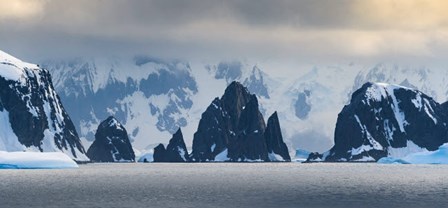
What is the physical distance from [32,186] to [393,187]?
74.2 metres

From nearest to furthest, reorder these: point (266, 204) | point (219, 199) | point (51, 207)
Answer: point (51, 207) → point (266, 204) → point (219, 199)

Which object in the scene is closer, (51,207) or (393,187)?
(51,207)

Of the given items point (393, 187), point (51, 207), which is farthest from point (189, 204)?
point (393, 187)

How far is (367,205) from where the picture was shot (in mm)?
142500

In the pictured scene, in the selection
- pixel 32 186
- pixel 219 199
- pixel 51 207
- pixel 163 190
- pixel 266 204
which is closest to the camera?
pixel 51 207

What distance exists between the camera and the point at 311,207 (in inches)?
5408

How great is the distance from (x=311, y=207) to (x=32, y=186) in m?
76.5

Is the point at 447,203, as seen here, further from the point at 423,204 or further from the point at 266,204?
the point at 266,204

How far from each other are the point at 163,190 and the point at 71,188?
19257mm

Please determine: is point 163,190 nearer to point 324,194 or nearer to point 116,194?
point 116,194

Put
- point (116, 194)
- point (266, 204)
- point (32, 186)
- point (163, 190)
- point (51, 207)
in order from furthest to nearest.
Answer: point (32, 186) < point (163, 190) < point (116, 194) < point (266, 204) < point (51, 207)

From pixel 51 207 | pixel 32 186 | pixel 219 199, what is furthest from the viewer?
pixel 32 186

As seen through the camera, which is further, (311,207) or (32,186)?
(32,186)

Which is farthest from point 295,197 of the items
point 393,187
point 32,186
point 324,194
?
point 32,186
